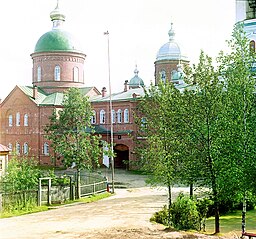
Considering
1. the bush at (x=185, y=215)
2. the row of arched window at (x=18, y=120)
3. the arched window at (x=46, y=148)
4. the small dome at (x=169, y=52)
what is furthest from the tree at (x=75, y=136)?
the small dome at (x=169, y=52)

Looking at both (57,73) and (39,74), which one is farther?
(39,74)

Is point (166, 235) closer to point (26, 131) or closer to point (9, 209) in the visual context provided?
point (9, 209)

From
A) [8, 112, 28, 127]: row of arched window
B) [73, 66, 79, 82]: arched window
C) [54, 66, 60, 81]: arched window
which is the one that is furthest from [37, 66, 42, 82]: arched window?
[8, 112, 28, 127]: row of arched window

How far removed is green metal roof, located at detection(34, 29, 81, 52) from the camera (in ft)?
89.9

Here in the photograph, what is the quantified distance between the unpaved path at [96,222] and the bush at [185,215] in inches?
17.8

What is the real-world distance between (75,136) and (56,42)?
553 inches

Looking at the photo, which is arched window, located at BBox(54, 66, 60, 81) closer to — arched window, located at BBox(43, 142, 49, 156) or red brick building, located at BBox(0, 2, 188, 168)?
red brick building, located at BBox(0, 2, 188, 168)

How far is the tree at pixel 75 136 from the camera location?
47.4 feet

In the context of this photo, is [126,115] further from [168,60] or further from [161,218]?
[161,218]

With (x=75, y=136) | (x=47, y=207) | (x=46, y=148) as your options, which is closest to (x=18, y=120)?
(x=46, y=148)

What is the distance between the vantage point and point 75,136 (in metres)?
14.7

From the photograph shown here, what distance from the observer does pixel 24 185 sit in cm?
Answer: 1259

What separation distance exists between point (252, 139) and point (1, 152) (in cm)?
1110

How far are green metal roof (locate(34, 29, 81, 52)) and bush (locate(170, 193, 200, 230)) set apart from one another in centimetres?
1973
